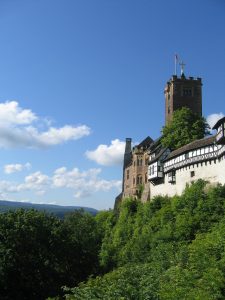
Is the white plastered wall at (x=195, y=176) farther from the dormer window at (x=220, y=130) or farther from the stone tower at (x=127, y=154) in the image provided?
the stone tower at (x=127, y=154)

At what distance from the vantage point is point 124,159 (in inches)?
3533

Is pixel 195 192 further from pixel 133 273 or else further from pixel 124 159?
pixel 124 159

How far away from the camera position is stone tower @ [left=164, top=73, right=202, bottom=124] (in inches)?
3255

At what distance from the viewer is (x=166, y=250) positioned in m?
44.9

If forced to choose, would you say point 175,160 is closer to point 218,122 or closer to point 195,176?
point 195,176

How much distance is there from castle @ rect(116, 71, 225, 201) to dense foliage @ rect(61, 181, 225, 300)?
2.52 m

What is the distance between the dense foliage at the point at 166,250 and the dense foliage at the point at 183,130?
10.7 meters

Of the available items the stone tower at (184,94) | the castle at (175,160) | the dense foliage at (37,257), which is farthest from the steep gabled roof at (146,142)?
the dense foliage at (37,257)

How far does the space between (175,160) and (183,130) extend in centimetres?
935

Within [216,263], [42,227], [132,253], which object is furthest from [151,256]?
[216,263]

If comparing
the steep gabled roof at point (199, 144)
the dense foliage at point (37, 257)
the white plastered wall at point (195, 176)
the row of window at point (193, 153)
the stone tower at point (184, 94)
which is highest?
the stone tower at point (184, 94)

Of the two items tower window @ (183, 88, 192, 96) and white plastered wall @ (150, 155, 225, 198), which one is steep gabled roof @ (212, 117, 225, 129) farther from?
tower window @ (183, 88, 192, 96)

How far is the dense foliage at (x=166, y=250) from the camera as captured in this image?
25859 mm

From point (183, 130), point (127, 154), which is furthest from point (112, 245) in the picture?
point (127, 154)
